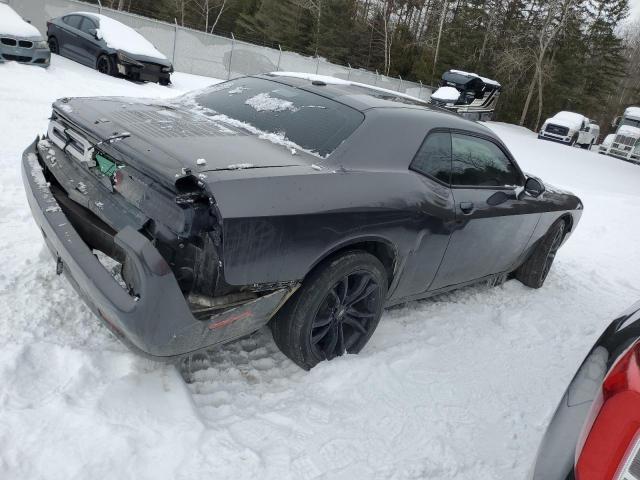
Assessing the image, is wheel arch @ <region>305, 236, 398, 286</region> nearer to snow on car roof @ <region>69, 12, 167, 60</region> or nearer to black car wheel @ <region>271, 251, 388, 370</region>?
black car wheel @ <region>271, 251, 388, 370</region>

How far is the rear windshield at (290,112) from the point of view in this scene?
9.55ft

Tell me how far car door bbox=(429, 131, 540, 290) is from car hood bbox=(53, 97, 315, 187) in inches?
50.5

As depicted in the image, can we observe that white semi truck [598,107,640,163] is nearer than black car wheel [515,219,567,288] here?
No

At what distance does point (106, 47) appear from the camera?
39.0 ft

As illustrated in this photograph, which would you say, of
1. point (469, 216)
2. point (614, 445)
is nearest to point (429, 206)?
point (469, 216)

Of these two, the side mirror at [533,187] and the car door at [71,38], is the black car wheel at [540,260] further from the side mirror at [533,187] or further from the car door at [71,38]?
the car door at [71,38]

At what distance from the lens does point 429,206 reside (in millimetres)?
3094

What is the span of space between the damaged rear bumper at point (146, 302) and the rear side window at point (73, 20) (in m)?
Result: 12.2

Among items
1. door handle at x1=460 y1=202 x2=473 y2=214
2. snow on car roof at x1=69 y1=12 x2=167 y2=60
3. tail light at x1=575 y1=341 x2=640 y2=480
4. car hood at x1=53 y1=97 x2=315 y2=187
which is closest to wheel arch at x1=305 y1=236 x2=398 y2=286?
car hood at x1=53 y1=97 x2=315 y2=187

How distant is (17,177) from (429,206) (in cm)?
367

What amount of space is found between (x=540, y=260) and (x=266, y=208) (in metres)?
3.59

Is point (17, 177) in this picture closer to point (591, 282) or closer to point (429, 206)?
point (429, 206)

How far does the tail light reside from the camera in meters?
1.34

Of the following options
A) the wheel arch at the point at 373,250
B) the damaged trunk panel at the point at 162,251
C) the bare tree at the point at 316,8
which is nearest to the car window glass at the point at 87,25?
the damaged trunk panel at the point at 162,251
